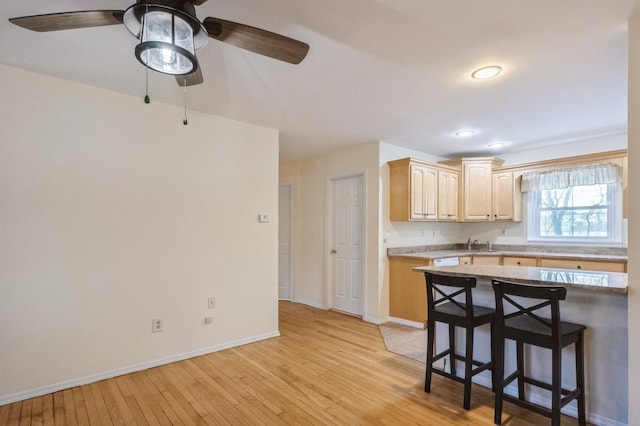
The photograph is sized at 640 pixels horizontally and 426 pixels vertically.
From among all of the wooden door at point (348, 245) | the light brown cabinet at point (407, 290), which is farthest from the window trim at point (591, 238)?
the wooden door at point (348, 245)

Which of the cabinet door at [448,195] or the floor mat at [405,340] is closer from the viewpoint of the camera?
the floor mat at [405,340]

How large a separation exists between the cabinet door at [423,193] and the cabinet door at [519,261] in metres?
1.21

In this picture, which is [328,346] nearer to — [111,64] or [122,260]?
[122,260]

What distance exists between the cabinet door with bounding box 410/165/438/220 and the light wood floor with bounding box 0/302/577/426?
6.50 ft

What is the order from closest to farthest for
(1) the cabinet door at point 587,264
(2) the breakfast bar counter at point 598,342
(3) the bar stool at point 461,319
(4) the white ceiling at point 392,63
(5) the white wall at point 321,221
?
(4) the white ceiling at point 392,63 < (2) the breakfast bar counter at point 598,342 < (3) the bar stool at point 461,319 < (1) the cabinet door at point 587,264 < (5) the white wall at point 321,221

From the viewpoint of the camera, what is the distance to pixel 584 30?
2.00m

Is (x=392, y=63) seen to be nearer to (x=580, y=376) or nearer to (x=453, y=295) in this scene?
(x=453, y=295)

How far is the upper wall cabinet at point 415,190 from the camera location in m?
4.50

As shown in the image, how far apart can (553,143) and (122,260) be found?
544 centimetres

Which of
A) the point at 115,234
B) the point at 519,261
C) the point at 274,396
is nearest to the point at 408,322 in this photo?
the point at 519,261

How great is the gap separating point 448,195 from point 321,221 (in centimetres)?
198

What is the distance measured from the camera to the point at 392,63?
2406mm

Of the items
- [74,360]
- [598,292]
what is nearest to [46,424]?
[74,360]

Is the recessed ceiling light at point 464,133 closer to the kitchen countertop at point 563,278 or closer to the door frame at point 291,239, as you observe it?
the kitchen countertop at point 563,278
